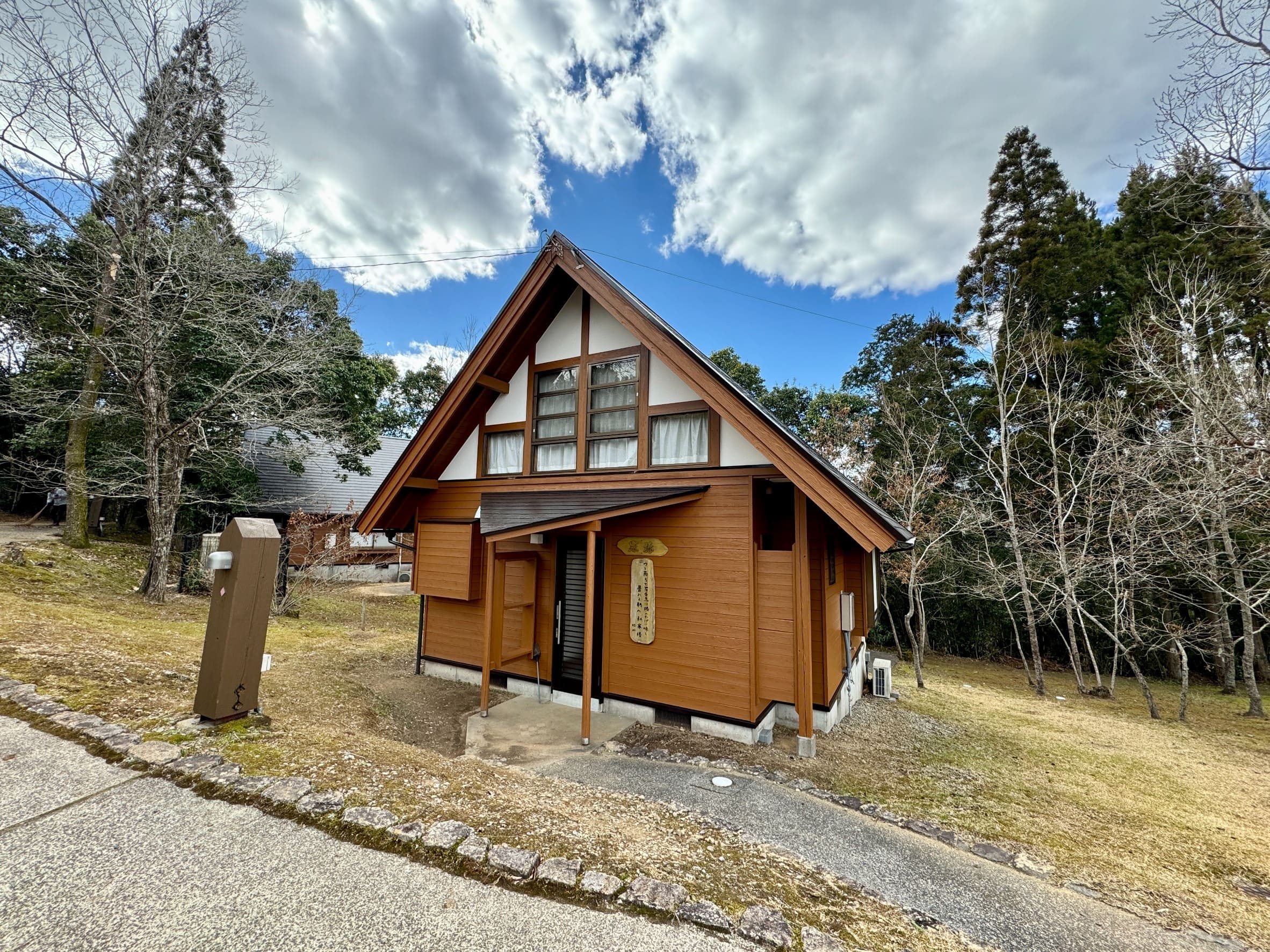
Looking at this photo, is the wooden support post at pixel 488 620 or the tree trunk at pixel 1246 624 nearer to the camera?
the wooden support post at pixel 488 620

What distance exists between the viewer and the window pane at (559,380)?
7312 mm

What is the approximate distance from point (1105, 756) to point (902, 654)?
9599 mm

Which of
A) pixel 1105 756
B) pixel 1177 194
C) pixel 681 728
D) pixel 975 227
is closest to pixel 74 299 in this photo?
pixel 681 728

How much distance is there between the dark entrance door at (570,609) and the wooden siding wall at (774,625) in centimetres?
232

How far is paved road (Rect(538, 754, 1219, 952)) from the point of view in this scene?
274 centimetres

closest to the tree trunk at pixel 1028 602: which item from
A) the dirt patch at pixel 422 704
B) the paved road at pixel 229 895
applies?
the dirt patch at pixel 422 704

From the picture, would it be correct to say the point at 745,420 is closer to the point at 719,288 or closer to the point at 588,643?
the point at 588,643

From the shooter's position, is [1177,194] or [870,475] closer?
[1177,194]

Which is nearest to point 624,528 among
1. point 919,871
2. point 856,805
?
point 856,805

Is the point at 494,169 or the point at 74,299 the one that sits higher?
the point at 494,169

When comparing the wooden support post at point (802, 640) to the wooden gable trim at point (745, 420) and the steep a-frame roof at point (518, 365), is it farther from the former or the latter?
the steep a-frame roof at point (518, 365)

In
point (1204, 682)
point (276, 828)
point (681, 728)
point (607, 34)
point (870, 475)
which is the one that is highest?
point (607, 34)

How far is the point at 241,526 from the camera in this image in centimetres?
396

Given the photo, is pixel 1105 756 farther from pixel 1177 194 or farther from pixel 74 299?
pixel 74 299
